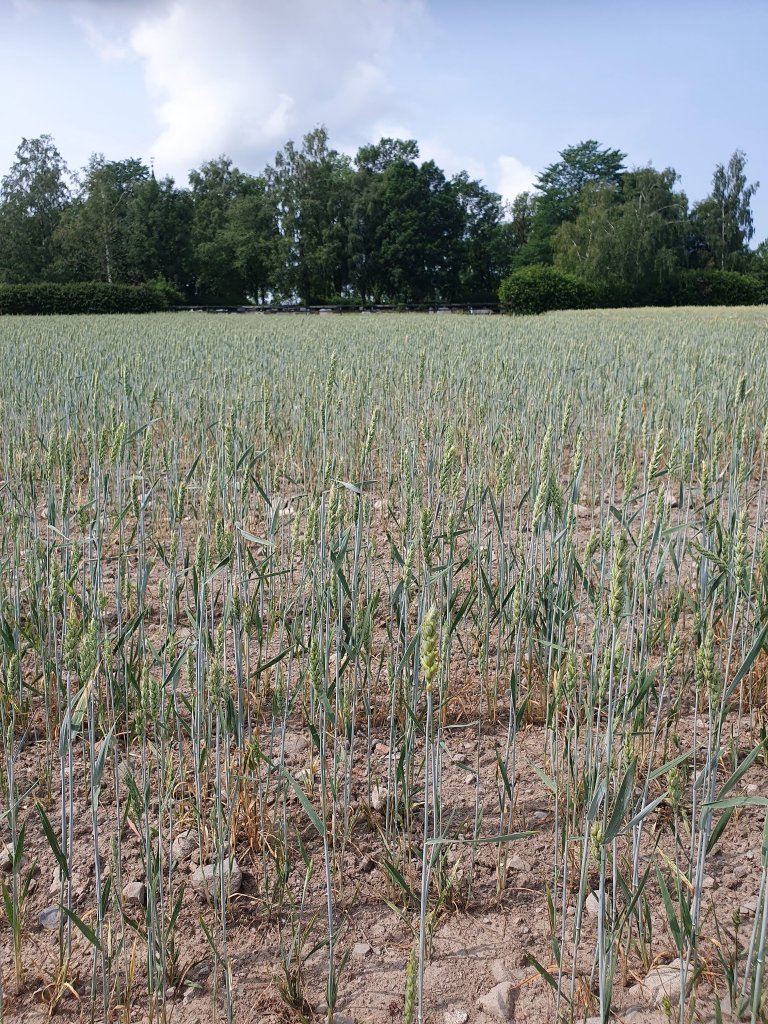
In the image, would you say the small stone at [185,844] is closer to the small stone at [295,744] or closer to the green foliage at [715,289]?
the small stone at [295,744]

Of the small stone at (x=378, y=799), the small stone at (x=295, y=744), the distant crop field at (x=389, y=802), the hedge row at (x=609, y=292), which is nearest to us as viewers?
the distant crop field at (x=389, y=802)

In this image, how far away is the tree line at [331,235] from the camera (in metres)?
47.1

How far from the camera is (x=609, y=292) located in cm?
4409

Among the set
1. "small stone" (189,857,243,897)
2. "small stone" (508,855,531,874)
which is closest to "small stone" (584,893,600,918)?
"small stone" (508,855,531,874)

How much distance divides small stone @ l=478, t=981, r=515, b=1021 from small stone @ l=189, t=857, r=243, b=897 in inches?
22.9

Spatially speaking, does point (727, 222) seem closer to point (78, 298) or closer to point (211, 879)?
point (78, 298)

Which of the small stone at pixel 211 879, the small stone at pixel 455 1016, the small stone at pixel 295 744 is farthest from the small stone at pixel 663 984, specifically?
the small stone at pixel 295 744

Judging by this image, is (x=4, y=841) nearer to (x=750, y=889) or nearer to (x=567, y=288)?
(x=750, y=889)

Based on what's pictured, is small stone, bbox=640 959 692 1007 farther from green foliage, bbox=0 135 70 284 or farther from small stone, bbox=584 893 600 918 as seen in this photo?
green foliage, bbox=0 135 70 284

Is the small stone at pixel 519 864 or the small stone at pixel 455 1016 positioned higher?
the small stone at pixel 519 864

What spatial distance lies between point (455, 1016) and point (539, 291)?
36.5 metres

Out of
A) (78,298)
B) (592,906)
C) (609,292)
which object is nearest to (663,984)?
(592,906)

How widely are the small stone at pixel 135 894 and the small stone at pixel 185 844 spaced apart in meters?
0.15

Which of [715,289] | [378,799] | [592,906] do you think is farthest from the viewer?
[715,289]
